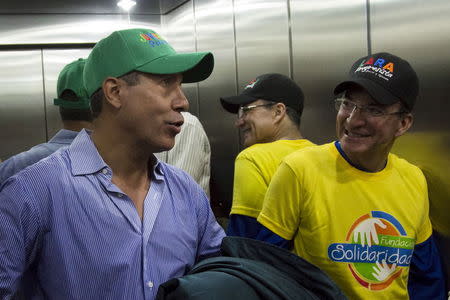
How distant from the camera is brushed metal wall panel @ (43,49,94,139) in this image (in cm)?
570

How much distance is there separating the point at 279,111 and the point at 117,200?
1.66 metres

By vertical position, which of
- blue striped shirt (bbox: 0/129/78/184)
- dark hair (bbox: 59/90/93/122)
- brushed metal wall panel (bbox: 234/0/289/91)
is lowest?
blue striped shirt (bbox: 0/129/78/184)

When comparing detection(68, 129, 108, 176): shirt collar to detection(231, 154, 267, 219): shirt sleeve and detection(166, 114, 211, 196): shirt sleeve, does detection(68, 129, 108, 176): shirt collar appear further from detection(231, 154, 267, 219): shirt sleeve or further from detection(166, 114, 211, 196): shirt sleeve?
detection(166, 114, 211, 196): shirt sleeve

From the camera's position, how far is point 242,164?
258 cm

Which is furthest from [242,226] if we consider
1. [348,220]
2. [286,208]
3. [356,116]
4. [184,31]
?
[184,31]

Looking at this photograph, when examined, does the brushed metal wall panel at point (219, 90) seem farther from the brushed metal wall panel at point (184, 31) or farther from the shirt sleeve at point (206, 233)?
the shirt sleeve at point (206, 233)

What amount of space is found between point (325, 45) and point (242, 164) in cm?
93

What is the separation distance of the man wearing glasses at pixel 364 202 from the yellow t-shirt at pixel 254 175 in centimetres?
45

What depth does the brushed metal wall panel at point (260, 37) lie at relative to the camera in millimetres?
3518

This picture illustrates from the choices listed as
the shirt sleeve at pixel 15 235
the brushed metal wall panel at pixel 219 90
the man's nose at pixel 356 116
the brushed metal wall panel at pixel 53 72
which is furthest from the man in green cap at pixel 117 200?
the brushed metal wall panel at pixel 53 72

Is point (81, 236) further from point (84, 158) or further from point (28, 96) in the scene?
point (28, 96)

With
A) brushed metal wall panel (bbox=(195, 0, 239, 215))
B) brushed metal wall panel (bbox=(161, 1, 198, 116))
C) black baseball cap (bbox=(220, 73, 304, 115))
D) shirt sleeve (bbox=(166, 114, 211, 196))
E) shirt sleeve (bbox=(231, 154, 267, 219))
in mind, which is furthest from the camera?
brushed metal wall panel (bbox=(161, 1, 198, 116))

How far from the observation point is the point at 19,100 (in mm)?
5660

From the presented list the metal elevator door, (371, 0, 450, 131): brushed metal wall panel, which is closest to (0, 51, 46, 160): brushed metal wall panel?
the metal elevator door
